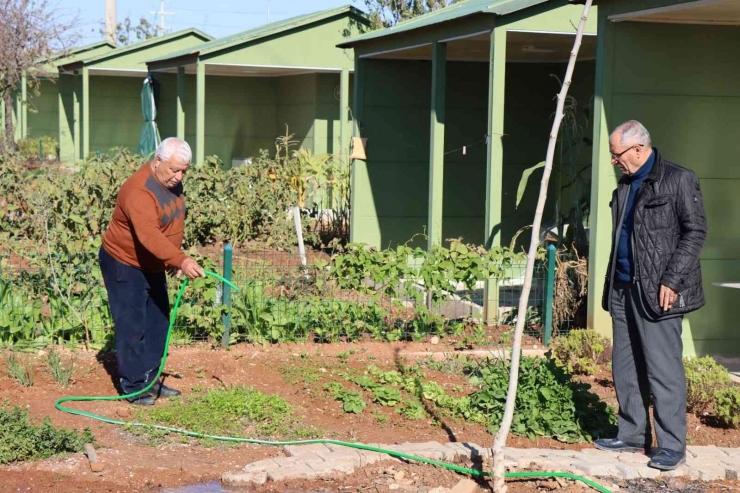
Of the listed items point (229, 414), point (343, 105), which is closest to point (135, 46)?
point (343, 105)

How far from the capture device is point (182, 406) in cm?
650

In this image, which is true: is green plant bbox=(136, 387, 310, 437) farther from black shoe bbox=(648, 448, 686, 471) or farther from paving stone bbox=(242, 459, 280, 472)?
black shoe bbox=(648, 448, 686, 471)

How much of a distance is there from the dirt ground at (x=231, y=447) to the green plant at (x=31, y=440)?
0.07m

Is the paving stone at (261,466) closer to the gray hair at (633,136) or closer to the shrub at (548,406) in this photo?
the shrub at (548,406)

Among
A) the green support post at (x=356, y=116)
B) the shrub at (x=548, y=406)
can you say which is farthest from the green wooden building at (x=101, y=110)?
the shrub at (x=548, y=406)

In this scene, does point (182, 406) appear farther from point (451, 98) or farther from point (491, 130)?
point (451, 98)

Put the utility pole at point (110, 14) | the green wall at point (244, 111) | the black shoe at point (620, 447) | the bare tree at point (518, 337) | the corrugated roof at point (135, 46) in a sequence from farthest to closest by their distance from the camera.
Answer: the utility pole at point (110, 14)
the corrugated roof at point (135, 46)
the green wall at point (244, 111)
the black shoe at point (620, 447)
the bare tree at point (518, 337)

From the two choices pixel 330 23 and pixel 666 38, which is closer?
pixel 666 38

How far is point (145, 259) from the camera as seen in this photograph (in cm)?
652

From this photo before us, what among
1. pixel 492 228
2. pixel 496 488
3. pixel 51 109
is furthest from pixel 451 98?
pixel 51 109

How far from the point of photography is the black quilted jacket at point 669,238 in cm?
529

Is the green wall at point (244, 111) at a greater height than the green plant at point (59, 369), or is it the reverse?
the green wall at point (244, 111)

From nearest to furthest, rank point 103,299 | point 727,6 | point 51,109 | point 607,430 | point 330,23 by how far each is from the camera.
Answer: point 607,430
point 727,6
point 103,299
point 330,23
point 51,109

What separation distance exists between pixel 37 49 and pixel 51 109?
1039 cm
